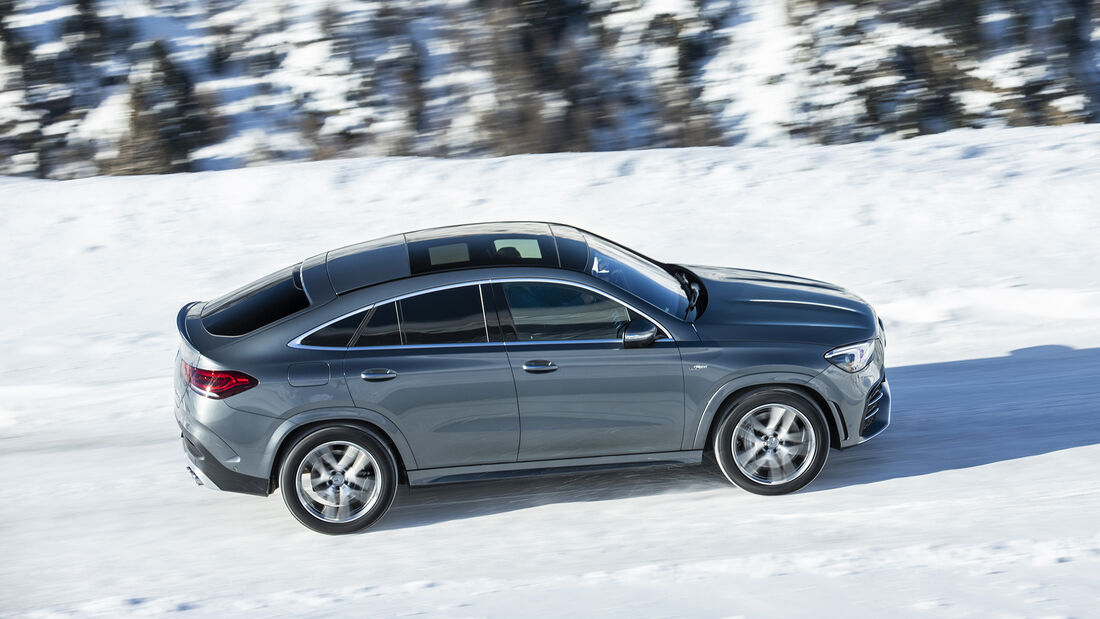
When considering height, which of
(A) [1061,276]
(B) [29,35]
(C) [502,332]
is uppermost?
(B) [29,35]

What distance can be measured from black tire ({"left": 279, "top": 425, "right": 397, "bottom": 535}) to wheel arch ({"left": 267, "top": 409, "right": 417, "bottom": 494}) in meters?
0.03

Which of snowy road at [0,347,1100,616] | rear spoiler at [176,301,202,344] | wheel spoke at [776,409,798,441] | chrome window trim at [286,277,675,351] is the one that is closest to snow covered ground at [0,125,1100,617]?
snowy road at [0,347,1100,616]

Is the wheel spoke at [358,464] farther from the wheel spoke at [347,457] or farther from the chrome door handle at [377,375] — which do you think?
the chrome door handle at [377,375]

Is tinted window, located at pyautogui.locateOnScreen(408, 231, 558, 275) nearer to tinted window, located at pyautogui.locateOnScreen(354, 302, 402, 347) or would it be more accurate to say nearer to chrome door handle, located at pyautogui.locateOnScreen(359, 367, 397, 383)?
tinted window, located at pyautogui.locateOnScreen(354, 302, 402, 347)

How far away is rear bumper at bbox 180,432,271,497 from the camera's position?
593cm

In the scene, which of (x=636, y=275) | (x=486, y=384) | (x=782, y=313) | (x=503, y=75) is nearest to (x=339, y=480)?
(x=486, y=384)

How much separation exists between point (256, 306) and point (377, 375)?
2.76 feet

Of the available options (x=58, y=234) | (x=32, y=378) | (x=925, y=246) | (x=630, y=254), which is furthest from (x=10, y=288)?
(x=925, y=246)

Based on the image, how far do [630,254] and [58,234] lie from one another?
7.62 metres

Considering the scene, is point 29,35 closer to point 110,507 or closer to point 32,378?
point 32,378

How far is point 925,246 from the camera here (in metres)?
10.6

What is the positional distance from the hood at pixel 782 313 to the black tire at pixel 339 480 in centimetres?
192

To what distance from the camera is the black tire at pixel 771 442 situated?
6090 millimetres

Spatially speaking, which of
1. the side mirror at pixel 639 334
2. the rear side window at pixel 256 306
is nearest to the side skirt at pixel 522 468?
the side mirror at pixel 639 334
